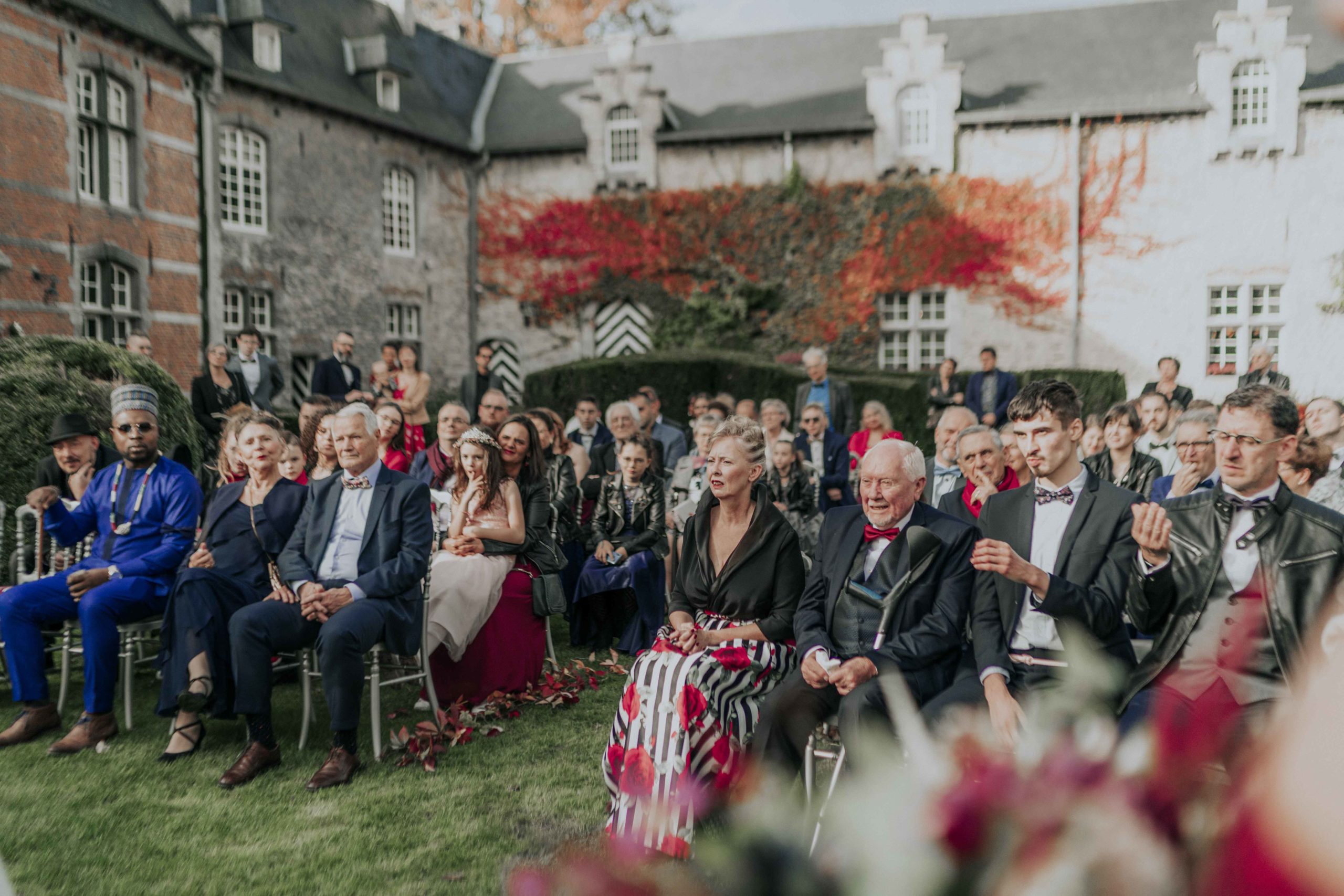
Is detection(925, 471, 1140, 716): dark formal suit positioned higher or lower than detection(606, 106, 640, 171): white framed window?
lower

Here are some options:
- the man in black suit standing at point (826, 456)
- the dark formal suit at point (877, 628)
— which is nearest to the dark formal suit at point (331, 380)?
the man in black suit standing at point (826, 456)

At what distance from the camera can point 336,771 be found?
470cm

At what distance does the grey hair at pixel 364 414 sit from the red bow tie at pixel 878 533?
9.10ft

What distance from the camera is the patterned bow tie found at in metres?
3.92

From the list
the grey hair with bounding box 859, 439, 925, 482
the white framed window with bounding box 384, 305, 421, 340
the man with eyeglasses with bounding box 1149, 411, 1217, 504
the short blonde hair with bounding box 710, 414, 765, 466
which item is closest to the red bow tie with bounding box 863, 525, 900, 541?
the grey hair with bounding box 859, 439, 925, 482

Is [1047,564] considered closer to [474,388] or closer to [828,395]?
[828,395]

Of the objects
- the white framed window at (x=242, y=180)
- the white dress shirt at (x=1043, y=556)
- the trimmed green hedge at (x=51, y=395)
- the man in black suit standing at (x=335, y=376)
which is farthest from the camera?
the white framed window at (x=242, y=180)

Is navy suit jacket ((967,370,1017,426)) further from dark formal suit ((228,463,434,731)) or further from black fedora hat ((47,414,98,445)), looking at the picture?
black fedora hat ((47,414,98,445))

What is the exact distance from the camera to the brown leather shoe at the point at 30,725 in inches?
206

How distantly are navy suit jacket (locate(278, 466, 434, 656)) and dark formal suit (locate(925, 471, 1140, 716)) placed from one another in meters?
2.75

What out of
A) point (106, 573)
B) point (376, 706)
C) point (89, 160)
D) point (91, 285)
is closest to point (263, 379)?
point (91, 285)

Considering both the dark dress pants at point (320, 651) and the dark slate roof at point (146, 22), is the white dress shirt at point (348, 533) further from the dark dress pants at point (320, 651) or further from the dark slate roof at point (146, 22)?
the dark slate roof at point (146, 22)

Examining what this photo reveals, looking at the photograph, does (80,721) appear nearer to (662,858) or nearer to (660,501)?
(660,501)

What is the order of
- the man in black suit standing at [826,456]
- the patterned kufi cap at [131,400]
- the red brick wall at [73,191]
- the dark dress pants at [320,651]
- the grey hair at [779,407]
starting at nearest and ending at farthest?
the dark dress pants at [320,651] < the patterned kufi cap at [131,400] < the grey hair at [779,407] < the man in black suit standing at [826,456] < the red brick wall at [73,191]
